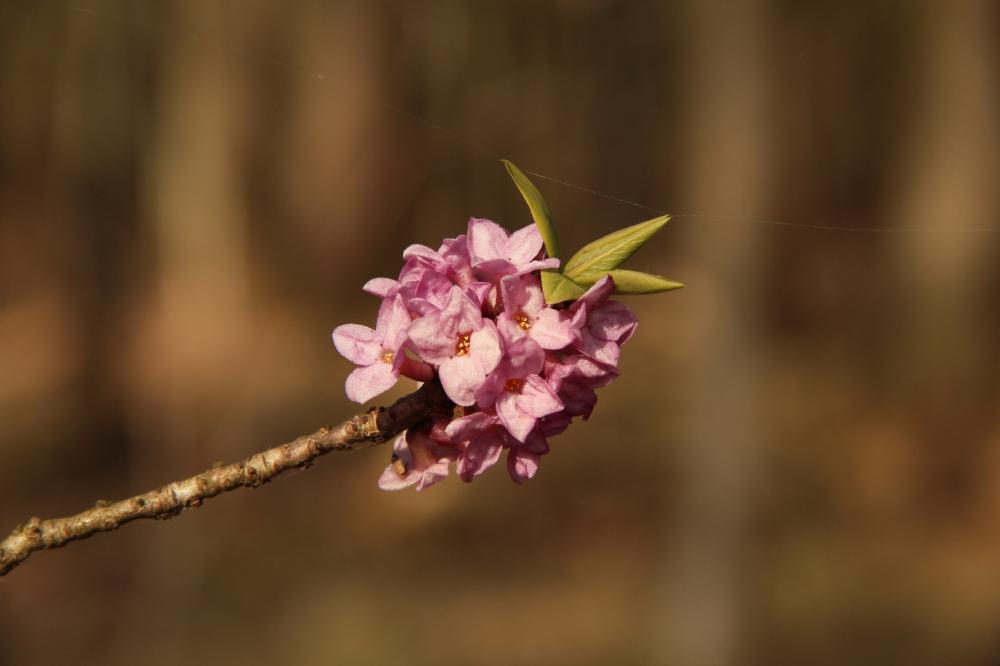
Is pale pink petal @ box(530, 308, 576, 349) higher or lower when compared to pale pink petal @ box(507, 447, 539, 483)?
higher

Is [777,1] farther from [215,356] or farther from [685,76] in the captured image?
[215,356]

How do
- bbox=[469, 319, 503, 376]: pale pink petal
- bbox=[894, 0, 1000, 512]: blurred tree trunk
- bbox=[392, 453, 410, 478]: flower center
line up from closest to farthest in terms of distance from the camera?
bbox=[469, 319, 503, 376]: pale pink petal < bbox=[392, 453, 410, 478]: flower center < bbox=[894, 0, 1000, 512]: blurred tree trunk

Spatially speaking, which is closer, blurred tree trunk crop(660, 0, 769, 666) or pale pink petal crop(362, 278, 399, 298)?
pale pink petal crop(362, 278, 399, 298)

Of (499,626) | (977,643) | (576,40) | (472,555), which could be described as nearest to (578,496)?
(472,555)

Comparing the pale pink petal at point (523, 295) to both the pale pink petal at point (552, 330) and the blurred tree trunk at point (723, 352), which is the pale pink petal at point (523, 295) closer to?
the pale pink petal at point (552, 330)

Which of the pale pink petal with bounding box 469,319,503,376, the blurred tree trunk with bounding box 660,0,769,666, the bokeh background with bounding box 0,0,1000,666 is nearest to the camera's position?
the pale pink petal with bounding box 469,319,503,376

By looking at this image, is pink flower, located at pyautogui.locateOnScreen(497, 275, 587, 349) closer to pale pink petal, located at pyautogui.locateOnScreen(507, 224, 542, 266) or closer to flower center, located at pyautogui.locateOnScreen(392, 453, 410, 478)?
pale pink petal, located at pyautogui.locateOnScreen(507, 224, 542, 266)

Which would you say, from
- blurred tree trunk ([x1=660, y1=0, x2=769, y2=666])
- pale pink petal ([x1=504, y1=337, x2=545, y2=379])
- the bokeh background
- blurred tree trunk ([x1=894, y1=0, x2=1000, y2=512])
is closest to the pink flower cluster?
pale pink petal ([x1=504, y1=337, x2=545, y2=379])

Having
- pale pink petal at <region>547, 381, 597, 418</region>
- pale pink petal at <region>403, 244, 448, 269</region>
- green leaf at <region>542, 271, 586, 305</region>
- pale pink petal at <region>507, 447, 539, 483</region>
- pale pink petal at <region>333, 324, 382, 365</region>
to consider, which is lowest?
pale pink petal at <region>507, 447, 539, 483</region>
